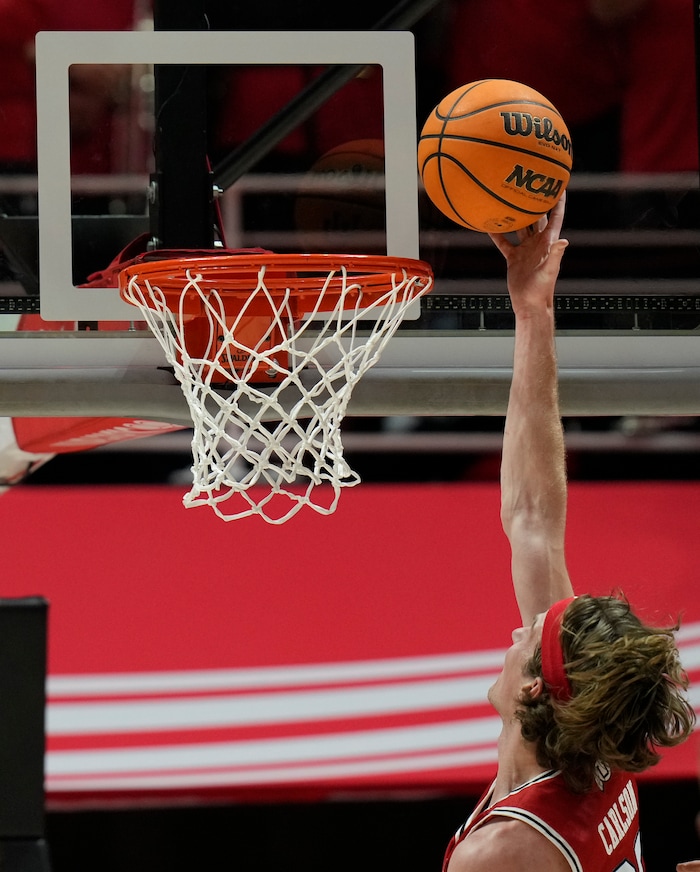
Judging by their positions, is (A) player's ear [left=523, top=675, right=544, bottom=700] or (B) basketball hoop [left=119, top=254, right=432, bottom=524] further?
(B) basketball hoop [left=119, top=254, right=432, bottom=524]

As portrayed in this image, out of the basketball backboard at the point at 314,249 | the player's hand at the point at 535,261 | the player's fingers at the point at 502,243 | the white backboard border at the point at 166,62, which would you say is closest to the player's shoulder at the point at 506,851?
the player's hand at the point at 535,261

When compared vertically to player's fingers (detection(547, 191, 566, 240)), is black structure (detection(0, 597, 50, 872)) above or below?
below

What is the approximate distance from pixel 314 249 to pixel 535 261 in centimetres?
76

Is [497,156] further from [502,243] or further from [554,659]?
[554,659]

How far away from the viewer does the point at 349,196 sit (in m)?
2.64

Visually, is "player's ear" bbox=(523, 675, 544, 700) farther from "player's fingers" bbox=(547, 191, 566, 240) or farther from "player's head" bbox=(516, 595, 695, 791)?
"player's fingers" bbox=(547, 191, 566, 240)

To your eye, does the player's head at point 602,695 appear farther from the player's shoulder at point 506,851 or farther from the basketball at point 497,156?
the basketball at point 497,156

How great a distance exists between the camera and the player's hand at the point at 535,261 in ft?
6.81

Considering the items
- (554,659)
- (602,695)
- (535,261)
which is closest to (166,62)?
(535,261)

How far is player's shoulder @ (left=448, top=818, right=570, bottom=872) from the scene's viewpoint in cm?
155

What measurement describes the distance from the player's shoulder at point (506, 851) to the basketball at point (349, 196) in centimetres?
152

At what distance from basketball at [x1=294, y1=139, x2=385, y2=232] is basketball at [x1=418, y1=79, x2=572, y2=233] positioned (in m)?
0.51

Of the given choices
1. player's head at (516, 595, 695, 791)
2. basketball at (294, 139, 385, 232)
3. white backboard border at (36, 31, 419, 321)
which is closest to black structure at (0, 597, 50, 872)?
white backboard border at (36, 31, 419, 321)

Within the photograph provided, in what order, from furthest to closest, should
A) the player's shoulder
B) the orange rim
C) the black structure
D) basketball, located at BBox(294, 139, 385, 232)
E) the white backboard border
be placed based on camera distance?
1. the black structure
2. basketball, located at BBox(294, 139, 385, 232)
3. the white backboard border
4. the orange rim
5. the player's shoulder
